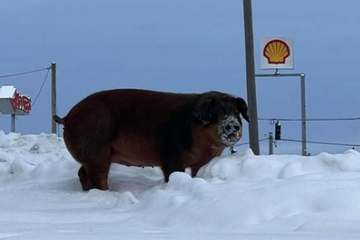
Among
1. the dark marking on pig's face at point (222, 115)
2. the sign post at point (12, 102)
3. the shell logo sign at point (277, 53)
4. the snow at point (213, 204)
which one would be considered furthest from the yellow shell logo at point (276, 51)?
the dark marking on pig's face at point (222, 115)

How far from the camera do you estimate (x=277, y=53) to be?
16625 mm

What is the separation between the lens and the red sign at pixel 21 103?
70.6ft

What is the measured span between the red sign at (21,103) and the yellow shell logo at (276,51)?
7582 mm

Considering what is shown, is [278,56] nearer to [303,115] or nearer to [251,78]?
[303,115]

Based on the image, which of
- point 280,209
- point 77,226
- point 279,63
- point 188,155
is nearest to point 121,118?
point 188,155

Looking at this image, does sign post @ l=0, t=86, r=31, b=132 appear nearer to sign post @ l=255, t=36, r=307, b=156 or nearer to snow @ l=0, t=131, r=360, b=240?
sign post @ l=255, t=36, r=307, b=156

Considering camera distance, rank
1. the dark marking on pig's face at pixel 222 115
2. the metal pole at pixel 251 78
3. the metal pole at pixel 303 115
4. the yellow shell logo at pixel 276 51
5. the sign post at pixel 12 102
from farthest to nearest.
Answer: the sign post at pixel 12 102 < the yellow shell logo at pixel 276 51 < the metal pole at pixel 303 115 < the metal pole at pixel 251 78 < the dark marking on pig's face at pixel 222 115

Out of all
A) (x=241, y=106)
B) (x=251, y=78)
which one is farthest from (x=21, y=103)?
(x=241, y=106)

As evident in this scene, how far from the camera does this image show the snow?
4582 mm

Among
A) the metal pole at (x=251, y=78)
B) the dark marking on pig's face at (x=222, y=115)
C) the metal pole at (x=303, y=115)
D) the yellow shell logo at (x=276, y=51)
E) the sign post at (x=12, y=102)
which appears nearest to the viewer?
the dark marking on pig's face at (x=222, y=115)

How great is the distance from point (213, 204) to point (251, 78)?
21.7 feet

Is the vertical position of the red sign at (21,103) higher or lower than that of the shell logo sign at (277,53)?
lower

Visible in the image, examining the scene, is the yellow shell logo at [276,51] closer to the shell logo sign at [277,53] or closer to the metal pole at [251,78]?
the shell logo sign at [277,53]

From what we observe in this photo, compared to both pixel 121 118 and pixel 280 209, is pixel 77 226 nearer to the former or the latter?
pixel 280 209
